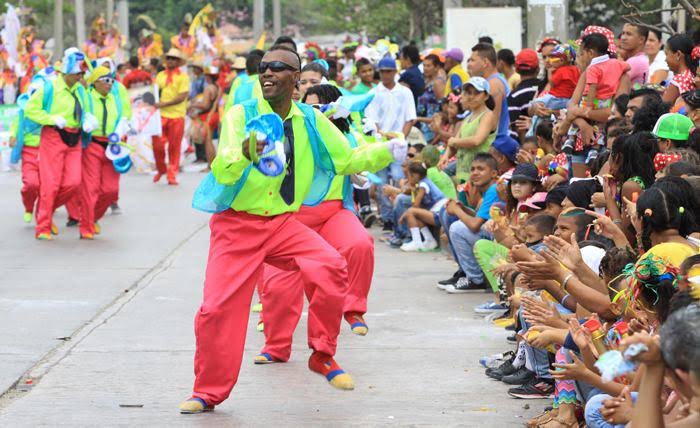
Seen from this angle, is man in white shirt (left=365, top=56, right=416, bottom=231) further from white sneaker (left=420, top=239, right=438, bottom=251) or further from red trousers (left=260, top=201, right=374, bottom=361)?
red trousers (left=260, top=201, right=374, bottom=361)

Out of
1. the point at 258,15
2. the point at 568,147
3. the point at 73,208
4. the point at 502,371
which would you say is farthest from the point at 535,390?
the point at 258,15

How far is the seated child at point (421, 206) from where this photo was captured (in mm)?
12562

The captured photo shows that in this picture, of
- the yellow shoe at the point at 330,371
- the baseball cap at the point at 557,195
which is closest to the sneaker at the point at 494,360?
the yellow shoe at the point at 330,371

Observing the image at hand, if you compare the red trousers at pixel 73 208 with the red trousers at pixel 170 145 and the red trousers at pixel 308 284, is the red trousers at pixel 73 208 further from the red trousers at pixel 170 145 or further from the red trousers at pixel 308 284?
the red trousers at pixel 308 284

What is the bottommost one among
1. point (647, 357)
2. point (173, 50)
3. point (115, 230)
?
point (115, 230)

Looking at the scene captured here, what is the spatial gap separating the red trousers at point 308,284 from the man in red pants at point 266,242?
40 cm

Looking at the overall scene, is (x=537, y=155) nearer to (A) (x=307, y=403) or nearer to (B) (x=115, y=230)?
(A) (x=307, y=403)

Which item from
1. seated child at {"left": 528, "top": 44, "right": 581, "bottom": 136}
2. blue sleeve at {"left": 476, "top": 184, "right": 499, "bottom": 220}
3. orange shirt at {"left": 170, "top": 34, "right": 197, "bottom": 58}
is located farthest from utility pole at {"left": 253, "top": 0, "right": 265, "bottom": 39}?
blue sleeve at {"left": 476, "top": 184, "right": 499, "bottom": 220}

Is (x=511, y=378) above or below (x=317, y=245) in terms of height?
below

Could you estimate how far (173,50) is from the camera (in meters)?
20.2

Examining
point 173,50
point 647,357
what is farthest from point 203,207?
point 173,50

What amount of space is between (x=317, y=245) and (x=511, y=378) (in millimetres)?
1335

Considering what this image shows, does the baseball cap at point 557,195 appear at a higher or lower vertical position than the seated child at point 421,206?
higher

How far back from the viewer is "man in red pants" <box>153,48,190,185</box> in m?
19.8
